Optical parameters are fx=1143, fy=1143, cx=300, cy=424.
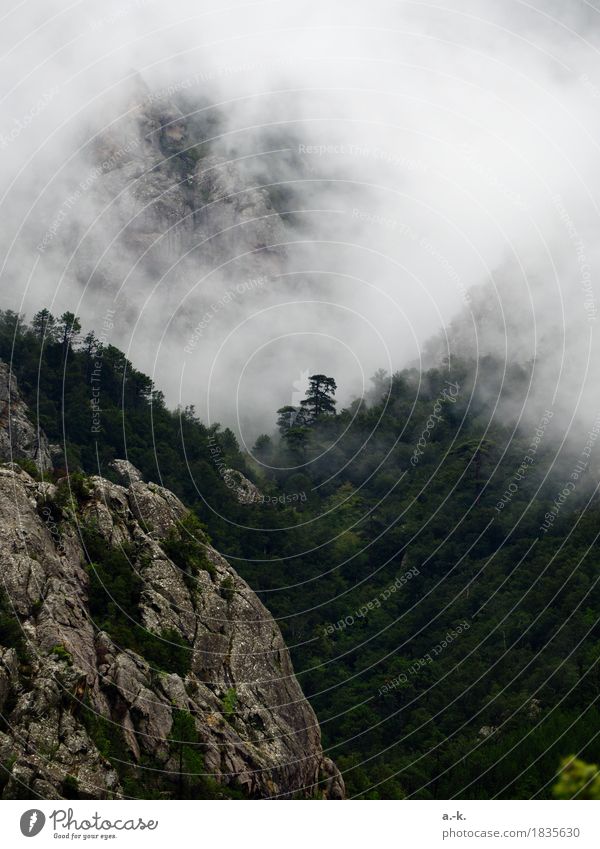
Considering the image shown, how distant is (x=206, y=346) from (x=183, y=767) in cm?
10239

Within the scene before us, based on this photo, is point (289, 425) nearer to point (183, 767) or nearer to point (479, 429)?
point (479, 429)

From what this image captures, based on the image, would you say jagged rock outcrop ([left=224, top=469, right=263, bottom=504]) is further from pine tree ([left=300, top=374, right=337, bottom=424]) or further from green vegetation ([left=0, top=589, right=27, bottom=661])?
green vegetation ([left=0, top=589, right=27, bottom=661])

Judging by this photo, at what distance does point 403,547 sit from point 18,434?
49.0m

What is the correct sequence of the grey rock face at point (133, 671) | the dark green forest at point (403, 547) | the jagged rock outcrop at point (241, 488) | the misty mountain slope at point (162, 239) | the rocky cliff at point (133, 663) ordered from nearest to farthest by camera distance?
the grey rock face at point (133, 671)
the rocky cliff at point (133, 663)
the dark green forest at point (403, 547)
the jagged rock outcrop at point (241, 488)
the misty mountain slope at point (162, 239)

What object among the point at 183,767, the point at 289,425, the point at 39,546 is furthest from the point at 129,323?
the point at 183,767

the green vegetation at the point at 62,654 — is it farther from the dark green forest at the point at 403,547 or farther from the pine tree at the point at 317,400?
the pine tree at the point at 317,400

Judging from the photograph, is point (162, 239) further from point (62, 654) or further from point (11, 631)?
point (62, 654)

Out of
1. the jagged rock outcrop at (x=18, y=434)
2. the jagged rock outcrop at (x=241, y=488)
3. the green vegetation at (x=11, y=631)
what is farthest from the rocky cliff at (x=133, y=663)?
the jagged rock outcrop at (x=241, y=488)

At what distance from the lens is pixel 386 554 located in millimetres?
135750

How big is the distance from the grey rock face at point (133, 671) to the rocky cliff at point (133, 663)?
0.09m

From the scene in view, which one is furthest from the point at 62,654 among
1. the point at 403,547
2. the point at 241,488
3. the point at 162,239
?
the point at 162,239

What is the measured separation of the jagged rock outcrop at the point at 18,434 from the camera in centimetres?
10506

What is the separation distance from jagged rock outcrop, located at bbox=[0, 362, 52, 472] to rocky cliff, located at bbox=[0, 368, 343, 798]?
964 inches

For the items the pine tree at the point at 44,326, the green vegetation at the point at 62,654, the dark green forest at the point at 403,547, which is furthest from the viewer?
the pine tree at the point at 44,326
